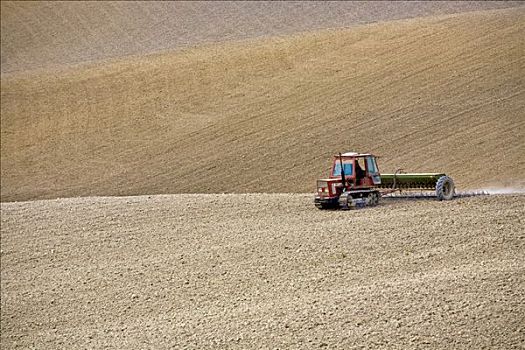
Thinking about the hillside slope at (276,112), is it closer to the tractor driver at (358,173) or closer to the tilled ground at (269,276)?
the tractor driver at (358,173)

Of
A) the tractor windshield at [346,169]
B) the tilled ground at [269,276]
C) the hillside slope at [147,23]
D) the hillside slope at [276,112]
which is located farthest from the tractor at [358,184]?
the hillside slope at [147,23]

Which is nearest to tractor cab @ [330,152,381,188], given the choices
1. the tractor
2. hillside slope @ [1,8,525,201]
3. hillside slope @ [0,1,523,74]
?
the tractor

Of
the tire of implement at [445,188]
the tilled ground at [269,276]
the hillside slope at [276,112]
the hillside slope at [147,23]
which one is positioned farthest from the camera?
the hillside slope at [147,23]

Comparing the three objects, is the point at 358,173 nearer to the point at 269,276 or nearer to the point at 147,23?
the point at 269,276

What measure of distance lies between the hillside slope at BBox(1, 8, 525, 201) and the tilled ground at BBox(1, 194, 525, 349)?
Answer: 2924mm

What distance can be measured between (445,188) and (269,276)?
13.8ft

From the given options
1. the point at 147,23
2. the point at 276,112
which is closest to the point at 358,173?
the point at 276,112

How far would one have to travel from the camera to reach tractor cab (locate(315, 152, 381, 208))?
63.6 feet

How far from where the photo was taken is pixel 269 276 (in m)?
17.1

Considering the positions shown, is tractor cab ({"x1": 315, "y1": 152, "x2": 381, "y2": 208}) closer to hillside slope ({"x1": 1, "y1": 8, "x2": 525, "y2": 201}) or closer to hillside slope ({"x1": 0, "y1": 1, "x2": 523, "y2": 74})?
hillside slope ({"x1": 1, "y1": 8, "x2": 525, "y2": 201})

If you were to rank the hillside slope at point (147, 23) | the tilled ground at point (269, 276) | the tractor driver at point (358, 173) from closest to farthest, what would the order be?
the tilled ground at point (269, 276), the tractor driver at point (358, 173), the hillside slope at point (147, 23)

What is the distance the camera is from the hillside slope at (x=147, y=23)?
131 feet

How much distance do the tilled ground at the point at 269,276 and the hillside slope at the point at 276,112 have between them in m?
2.92

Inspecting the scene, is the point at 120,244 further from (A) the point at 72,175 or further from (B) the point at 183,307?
(A) the point at 72,175
